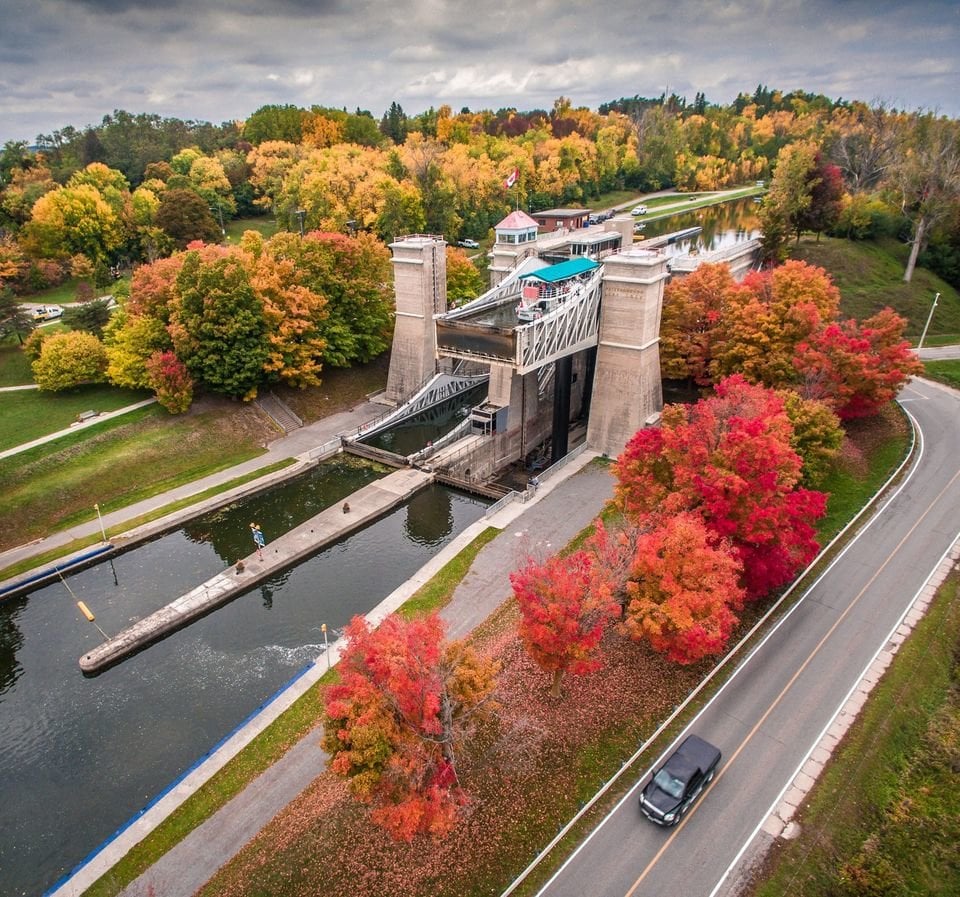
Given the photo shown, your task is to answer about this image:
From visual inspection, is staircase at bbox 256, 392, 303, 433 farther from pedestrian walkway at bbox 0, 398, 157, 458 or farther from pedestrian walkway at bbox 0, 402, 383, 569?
pedestrian walkway at bbox 0, 398, 157, 458

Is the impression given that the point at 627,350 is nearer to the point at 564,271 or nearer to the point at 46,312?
the point at 564,271

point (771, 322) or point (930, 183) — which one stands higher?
point (930, 183)

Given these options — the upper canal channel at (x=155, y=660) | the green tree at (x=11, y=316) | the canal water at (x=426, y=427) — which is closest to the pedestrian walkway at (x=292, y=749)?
the upper canal channel at (x=155, y=660)

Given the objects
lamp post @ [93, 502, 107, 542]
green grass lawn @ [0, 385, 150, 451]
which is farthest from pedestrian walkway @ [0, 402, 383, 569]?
green grass lawn @ [0, 385, 150, 451]

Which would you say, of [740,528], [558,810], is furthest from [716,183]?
[558,810]

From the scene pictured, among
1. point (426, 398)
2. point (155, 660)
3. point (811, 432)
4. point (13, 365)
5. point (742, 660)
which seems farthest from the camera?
point (426, 398)

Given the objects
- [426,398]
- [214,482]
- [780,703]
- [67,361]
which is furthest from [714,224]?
[780,703]
